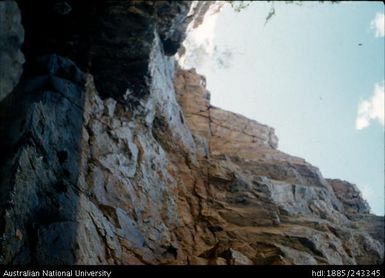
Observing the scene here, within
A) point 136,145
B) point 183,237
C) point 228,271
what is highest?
point 136,145

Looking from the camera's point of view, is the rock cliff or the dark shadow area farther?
the rock cliff

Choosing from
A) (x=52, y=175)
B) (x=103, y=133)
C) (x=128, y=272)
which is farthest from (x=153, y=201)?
(x=128, y=272)

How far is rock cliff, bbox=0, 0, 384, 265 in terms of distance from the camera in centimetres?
1326

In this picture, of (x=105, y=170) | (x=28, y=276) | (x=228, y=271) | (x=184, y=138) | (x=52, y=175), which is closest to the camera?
(x=28, y=276)

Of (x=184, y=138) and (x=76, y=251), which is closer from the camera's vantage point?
(x=76, y=251)

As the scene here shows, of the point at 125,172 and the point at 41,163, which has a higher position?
the point at 125,172

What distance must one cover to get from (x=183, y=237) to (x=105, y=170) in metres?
5.23

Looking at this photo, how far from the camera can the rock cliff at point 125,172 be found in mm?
13258

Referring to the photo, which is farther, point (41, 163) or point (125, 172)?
point (125, 172)

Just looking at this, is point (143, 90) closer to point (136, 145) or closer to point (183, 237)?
point (136, 145)

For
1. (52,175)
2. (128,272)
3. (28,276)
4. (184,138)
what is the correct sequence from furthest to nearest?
(184,138)
(52,175)
(128,272)
(28,276)

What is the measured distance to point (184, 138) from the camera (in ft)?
78.4

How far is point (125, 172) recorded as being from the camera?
17.9 metres

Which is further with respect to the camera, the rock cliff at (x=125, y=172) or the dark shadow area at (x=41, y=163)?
the rock cliff at (x=125, y=172)
